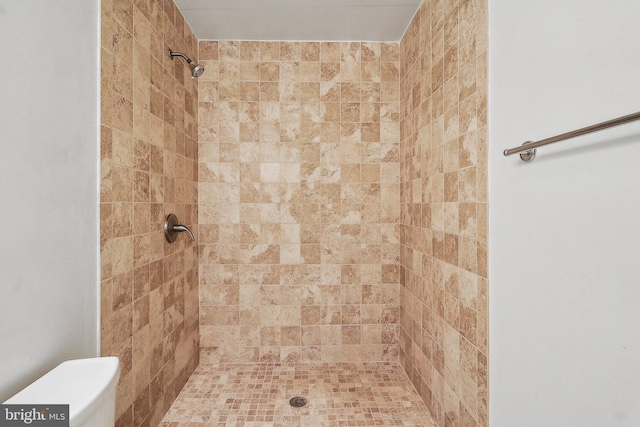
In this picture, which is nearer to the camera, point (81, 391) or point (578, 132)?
point (578, 132)

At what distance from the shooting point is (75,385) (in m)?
0.77

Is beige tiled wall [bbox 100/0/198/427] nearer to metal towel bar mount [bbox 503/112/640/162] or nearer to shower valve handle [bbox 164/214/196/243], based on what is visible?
shower valve handle [bbox 164/214/196/243]

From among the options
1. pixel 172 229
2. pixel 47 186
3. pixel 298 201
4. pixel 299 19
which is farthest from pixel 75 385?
pixel 299 19

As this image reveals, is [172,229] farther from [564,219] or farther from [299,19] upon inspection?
[564,219]

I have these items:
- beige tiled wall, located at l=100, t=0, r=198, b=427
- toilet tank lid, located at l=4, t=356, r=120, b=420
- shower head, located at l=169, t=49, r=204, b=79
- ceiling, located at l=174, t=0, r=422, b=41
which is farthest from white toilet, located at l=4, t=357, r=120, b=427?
ceiling, located at l=174, t=0, r=422, b=41

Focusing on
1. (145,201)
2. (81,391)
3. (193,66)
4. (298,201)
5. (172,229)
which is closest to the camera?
(81,391)

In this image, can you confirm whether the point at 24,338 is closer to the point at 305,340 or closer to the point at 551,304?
the point at 551,304

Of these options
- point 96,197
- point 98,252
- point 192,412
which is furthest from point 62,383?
point 192,412

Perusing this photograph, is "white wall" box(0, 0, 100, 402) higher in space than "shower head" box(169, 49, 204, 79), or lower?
lower

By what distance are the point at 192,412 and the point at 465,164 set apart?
1.77 metres

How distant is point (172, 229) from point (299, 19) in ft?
4.62

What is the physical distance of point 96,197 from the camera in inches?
42.7

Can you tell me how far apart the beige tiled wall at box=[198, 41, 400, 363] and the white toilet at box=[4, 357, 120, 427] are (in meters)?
1.25

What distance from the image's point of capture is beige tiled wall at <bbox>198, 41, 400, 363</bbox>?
210 cm
